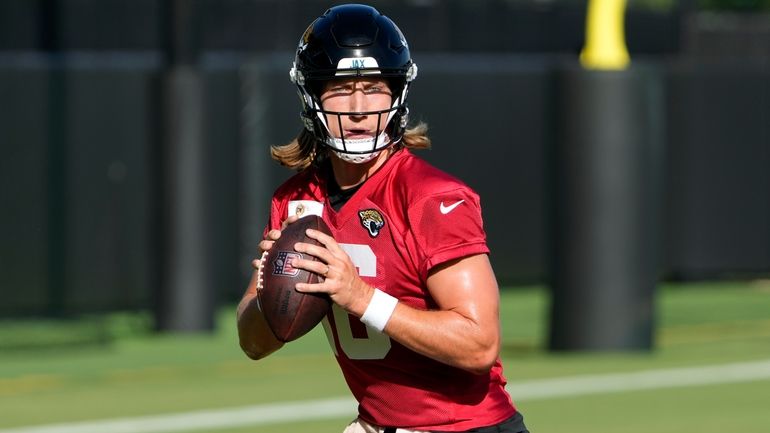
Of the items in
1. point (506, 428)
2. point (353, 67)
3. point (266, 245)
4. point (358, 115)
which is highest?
point (353, 67)

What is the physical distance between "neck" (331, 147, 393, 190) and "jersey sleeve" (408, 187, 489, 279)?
1.02 feet

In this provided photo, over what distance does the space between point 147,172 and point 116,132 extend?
17.5 inches

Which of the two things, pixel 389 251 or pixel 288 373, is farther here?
pixel 288 373

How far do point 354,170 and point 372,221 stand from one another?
0.25m

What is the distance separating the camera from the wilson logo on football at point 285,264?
16.1 ft

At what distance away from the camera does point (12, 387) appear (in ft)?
36.2

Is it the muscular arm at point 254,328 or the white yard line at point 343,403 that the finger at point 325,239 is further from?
the white yard line at point 343,403

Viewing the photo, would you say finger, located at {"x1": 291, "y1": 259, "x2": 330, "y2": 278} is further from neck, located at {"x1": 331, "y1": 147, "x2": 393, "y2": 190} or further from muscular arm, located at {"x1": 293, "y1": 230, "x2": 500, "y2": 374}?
neck, located at {"x1": 331, "y1": 147, "x2": 393, "y2": 190}

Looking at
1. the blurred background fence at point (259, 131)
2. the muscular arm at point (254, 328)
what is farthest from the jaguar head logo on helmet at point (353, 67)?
the blurred background fence at point (259, 131)

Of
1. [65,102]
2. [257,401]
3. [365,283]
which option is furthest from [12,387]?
[365,283]

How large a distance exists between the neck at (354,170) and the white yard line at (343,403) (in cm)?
462

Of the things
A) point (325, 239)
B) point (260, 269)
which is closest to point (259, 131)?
point (260, 269)

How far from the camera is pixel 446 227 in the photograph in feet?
15.8

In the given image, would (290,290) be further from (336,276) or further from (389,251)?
(389,251)
